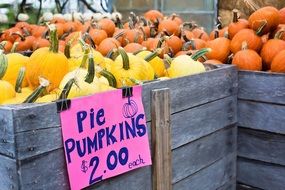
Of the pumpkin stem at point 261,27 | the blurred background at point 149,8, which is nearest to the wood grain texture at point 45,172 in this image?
the pumpkin stem at point 261,27

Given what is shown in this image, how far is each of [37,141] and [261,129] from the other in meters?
1.31

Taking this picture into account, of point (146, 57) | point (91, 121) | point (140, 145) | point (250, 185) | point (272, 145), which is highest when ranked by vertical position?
point (146, 57)

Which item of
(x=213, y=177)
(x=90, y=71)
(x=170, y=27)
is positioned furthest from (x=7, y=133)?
(x=170, y=27)

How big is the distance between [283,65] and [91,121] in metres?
1.14

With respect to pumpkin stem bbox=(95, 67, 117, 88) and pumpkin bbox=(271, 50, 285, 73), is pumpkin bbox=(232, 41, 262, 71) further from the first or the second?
pumpkin stem bbox=(95, 67, 117, 88)

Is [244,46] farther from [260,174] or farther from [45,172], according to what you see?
[45,172]

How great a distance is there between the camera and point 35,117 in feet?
4.30

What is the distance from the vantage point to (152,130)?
5.77 feet

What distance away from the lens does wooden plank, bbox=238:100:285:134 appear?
6.99 feet

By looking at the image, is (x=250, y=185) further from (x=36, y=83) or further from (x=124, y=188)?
(x=36, y=83)

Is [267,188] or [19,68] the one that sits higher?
[19,68]

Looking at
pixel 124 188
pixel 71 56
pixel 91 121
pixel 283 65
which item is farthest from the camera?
pixel 283 65

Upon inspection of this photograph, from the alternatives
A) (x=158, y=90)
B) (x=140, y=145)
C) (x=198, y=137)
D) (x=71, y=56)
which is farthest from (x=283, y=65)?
(x=71, y=56)

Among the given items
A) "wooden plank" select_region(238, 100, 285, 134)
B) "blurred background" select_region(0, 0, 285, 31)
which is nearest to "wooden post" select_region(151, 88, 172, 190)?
"wooden plank" select_region(238, 100, 285, 134)
